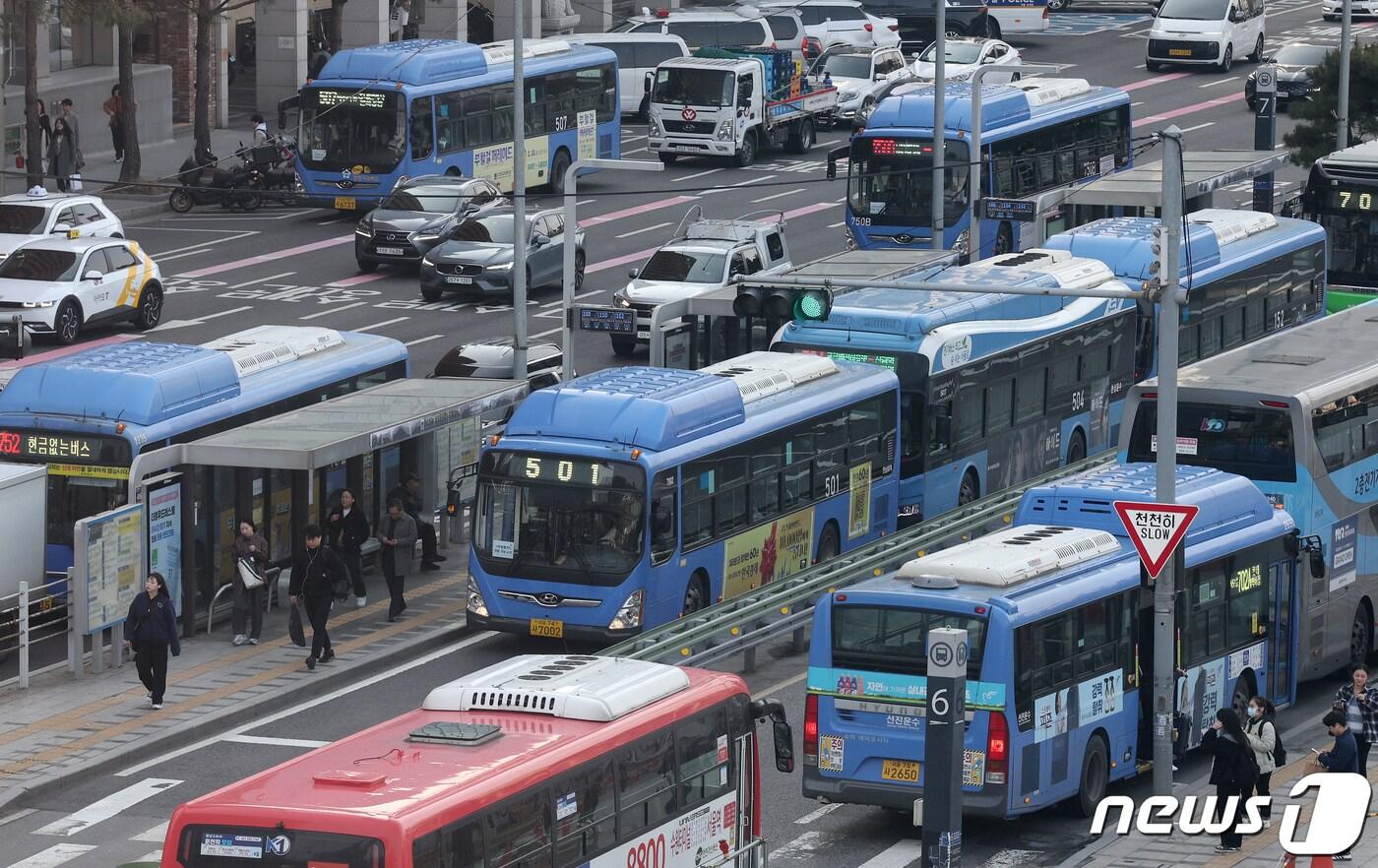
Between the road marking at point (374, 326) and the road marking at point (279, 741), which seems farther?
the road marking at point (374, 326)

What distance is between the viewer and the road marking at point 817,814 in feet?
74.3

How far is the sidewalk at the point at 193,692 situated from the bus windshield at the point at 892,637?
712 cm

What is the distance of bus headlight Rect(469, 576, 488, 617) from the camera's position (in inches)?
1109

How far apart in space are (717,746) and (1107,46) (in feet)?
210

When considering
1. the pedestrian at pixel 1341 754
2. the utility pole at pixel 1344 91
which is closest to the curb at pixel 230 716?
the pedestrian at pixel 1341 754

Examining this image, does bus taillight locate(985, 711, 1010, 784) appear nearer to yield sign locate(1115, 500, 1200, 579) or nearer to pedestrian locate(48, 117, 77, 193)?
yield sign locate(1115, 500, 1200, 579)

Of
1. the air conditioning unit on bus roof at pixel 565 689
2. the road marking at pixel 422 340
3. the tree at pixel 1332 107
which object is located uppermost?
the tree at pixel 1332 107

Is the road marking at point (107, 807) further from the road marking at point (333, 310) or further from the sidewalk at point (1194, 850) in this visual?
the road marking at point (333, 310)

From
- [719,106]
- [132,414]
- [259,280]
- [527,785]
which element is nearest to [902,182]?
[259,280]

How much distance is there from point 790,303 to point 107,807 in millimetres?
9157

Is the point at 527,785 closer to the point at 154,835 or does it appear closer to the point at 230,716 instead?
the point at 154,835

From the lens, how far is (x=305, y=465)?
28344 mm

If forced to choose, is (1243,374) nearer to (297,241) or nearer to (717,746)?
(717,746)

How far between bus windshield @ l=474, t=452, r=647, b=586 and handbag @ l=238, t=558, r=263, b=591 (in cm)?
248
